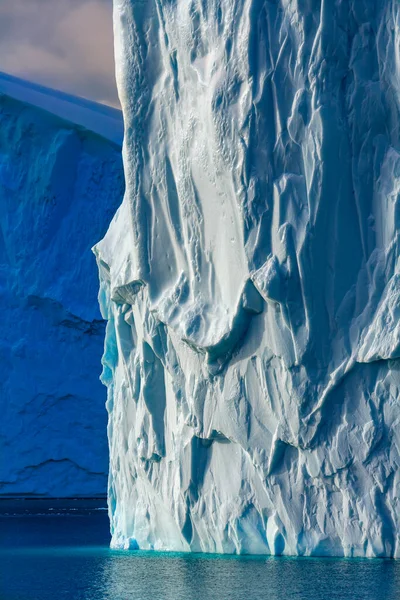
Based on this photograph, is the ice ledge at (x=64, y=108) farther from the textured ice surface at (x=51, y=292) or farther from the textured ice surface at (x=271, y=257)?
the textured ice surface at (x=271, y=257)

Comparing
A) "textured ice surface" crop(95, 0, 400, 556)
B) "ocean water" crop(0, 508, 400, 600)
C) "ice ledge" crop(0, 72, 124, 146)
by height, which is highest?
"ice ledge" crop(0, 72, 124, 146)

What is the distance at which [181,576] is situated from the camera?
927 centimetres

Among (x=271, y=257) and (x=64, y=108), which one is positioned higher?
(x=64, y=108)

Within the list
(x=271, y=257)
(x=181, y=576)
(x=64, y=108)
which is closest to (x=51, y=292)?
(x=64, y=108)

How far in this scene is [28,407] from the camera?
66.4 feet

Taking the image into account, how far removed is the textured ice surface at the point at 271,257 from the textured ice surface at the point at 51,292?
887cm

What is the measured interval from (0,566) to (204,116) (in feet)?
15.0

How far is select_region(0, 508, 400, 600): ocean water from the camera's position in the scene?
26.5 feet

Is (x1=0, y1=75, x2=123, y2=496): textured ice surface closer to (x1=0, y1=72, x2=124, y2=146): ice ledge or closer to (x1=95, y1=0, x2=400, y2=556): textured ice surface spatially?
(x1=0, y1=72, x2=124, y2=146): ice ledge

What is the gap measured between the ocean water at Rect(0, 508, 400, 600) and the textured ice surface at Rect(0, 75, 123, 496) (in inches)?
305

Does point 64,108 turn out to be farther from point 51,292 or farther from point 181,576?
point 181,576

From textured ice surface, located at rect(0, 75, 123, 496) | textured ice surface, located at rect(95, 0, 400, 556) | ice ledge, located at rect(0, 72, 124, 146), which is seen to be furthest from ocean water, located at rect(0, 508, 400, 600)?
ice ledge, located at rect(0, 72, 124, 146)

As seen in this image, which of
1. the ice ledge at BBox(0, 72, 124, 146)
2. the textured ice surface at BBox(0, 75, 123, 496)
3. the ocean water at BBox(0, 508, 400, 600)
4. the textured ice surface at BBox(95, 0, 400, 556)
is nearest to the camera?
the ocean water at BBox(0, 508, 400, 600)

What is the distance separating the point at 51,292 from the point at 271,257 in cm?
1057
